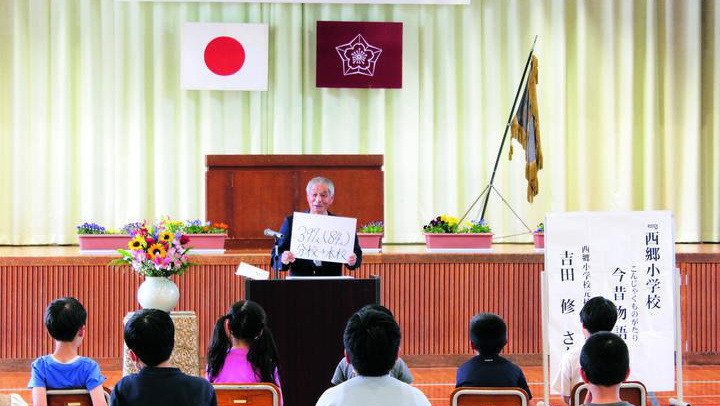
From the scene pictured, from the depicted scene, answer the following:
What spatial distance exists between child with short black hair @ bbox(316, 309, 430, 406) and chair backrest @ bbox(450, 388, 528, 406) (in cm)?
67

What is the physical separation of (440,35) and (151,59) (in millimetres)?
2901

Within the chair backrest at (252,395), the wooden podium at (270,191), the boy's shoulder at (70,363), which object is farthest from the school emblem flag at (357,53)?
the chair backrest at (252,395)

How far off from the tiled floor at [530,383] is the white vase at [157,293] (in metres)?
1.25

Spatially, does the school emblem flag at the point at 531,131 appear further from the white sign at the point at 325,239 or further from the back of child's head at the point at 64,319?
the back of child's head at the point at 64,319

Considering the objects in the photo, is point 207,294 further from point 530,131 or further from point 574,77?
point 574,77

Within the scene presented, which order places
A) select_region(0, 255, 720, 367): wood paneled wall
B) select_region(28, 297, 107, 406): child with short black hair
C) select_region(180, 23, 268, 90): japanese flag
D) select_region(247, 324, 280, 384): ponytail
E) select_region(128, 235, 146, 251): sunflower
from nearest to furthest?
select_region(28, 297, 107, 406): child with short black hair, select_region(247, 324, 280, 384): ponytail, select_region(128, 235, 146, 251): sunflower, select_region(0, 255, 720, 367): wood paneled wall, select_region(180, 23, 268, 90): japanese flag

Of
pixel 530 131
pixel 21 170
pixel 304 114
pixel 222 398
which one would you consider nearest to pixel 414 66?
pixel 304 114

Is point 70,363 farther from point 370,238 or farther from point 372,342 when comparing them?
point 370,238

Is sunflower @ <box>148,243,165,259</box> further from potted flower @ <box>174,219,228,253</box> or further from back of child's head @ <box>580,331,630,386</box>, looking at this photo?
back of child's head @ <box>580,331,630,386</box>

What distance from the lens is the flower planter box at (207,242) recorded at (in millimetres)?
6602

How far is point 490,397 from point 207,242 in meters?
3.86

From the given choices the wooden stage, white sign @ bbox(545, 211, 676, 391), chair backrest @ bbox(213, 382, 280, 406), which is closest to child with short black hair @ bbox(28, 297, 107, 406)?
chair backrest @ bbox(213, 382, 280, 406)

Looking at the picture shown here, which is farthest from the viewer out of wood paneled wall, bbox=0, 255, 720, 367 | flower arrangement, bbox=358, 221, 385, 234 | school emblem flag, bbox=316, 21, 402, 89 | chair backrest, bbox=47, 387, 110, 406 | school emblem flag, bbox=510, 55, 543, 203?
school emblem flag, bbox=316, 21, 402, 89

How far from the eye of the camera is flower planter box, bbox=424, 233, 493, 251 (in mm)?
6789
